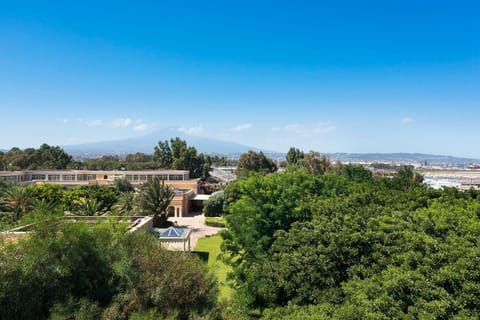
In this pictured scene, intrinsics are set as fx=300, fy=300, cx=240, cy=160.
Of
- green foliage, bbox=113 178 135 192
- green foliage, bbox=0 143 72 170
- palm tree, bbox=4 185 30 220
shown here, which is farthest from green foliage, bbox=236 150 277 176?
palm tree, bbox=4 185 30 220

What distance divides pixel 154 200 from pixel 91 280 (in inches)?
698

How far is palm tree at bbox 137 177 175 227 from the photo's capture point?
84.1 feet

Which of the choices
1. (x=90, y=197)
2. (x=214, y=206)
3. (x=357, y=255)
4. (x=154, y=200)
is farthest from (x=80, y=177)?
(x=357, y=255)

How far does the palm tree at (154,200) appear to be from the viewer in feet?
84.1

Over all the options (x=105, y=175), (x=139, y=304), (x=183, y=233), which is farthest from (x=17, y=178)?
(x=139, y=304)

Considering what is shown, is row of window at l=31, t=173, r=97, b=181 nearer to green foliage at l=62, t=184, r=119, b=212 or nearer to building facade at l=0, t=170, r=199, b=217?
building facade at l=0, t=170, r=199, b=217

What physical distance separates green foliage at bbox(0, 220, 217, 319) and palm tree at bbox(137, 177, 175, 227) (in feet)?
54.5

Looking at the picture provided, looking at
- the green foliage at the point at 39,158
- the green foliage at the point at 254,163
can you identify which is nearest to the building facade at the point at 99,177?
the green foliage at the point at 254,163

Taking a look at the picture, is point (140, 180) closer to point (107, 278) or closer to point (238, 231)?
point (238, 231)

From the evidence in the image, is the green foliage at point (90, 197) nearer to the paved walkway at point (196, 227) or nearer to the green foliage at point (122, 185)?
the paved walkway at point (196, 227)

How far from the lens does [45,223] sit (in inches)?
337

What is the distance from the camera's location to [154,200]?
85.1ft

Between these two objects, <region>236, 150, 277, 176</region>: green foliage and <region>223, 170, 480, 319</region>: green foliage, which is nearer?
<region>223, 170, 480, 319</region>: green foliage

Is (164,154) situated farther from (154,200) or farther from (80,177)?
(154,200)
